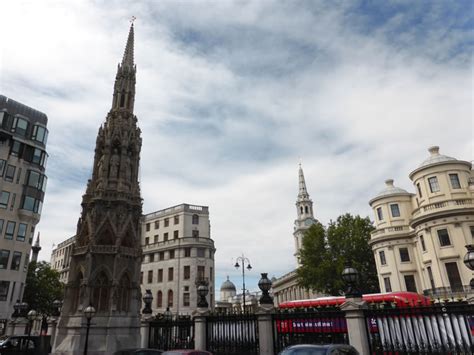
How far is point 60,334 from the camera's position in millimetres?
22641

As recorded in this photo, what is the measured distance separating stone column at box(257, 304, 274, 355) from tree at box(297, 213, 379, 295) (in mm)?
29570

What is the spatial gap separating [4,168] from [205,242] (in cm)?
3126

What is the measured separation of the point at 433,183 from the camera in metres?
36.3

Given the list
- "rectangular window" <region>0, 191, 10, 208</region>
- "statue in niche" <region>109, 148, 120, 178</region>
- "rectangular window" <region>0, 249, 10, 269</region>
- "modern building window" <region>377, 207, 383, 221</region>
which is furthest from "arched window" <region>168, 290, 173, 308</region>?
"modern building window" <region>377, 207, 383, 221</region>

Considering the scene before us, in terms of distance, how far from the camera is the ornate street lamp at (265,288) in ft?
49.6

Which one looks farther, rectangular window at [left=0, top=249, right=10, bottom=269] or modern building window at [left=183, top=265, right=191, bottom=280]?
modern building window at [left=183, top=265, right=191, bottom=280]

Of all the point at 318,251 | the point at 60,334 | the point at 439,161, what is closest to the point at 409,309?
the point at 60,334

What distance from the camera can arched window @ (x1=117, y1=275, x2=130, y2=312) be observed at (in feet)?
76.7

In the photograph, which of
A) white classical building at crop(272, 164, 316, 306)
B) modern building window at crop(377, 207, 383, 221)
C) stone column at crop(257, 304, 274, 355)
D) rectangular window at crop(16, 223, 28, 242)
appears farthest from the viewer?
white classical building at crop(272, 164, 316, 306)

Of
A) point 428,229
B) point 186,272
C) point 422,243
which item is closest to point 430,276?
point 422,243

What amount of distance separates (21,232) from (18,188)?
5804mm

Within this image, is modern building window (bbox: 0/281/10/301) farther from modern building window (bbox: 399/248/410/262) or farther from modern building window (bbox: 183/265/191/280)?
modern building window (bbox: 399/248/410/262)

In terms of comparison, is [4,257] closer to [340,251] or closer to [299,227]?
[340,251]

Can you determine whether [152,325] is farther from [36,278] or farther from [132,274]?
[36,278]
